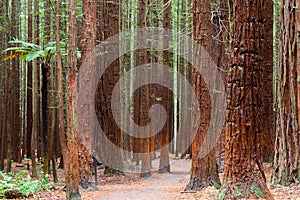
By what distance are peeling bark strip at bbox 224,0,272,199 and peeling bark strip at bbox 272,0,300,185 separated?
2.14m

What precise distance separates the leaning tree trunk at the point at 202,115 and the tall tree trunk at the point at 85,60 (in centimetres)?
338

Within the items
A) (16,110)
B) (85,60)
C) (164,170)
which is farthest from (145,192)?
(16,110)

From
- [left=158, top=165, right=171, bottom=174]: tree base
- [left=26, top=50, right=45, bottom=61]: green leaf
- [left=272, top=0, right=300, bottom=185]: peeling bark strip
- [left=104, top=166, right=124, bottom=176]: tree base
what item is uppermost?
[left=26, top=50, right=45, bottom=61]: green leaf

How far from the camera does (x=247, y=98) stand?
712 cm

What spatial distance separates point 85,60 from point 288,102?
260 inches

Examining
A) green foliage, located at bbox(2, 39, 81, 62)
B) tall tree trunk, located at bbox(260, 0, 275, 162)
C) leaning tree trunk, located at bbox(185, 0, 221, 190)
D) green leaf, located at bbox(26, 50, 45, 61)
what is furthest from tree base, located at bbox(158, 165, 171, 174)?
green leaf, located at bbox(26, 50, 45, 61)

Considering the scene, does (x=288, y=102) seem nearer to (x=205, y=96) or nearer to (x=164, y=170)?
(x=205, y=96)

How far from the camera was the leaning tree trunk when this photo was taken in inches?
440

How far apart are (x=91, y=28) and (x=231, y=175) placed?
799cm

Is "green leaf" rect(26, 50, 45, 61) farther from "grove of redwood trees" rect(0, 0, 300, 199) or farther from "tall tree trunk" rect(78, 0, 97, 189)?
"tall tree trunk" rect(78, 0, 97, 189)

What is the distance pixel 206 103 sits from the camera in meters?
11.4

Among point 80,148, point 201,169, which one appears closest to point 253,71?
point 201,169

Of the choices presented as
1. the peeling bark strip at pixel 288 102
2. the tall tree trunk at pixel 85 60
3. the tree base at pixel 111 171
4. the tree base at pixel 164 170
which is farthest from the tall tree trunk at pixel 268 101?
the tree base at pixel 111 171

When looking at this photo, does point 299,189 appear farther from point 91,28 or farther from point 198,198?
point 91,28
